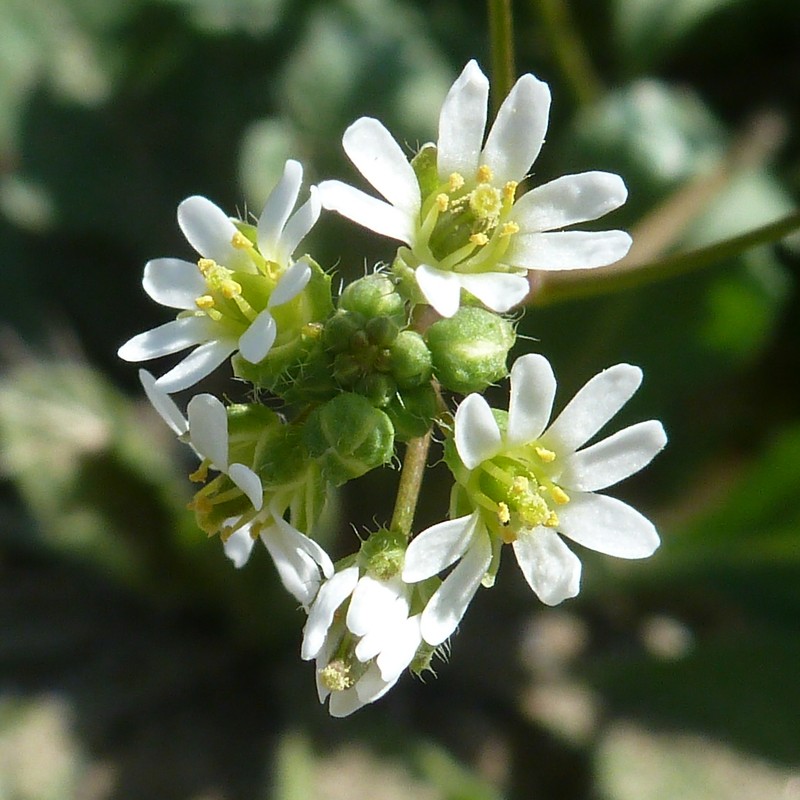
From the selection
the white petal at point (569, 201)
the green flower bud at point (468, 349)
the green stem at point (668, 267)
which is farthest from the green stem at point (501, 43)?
the green flower bud at point (468, 349)

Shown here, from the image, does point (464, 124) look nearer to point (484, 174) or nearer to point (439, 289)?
point (484, 174)

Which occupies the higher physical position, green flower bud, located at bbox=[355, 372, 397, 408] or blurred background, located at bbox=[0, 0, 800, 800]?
green flower bud, located at bbox=[355, 372, 397, 408]

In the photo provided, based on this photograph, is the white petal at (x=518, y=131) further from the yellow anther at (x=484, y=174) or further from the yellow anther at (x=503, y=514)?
the yellow anther at (x=503, y=514)

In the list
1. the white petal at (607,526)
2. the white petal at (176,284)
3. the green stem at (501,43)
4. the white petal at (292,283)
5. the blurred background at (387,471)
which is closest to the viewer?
the white petal at (292,283)

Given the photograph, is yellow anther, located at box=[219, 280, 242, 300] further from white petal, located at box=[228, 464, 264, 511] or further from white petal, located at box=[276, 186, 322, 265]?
white petal, located at box=[228, 464, 264, 511]

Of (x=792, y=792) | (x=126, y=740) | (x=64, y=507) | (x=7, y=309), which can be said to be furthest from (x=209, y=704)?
(x=792, y=792)

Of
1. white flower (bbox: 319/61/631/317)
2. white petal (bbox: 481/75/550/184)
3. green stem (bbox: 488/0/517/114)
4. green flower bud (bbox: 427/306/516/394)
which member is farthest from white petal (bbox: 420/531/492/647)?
green stem (bbox: 488/0/517/114)

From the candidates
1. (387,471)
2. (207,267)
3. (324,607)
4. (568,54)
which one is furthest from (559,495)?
(568,54)
